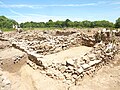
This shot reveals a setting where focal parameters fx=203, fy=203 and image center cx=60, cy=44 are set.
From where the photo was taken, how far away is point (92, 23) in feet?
188

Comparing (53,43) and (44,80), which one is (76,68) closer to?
(44,80)

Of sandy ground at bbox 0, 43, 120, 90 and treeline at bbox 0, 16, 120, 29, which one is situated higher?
treeline at bbox 0, 16, 120, 29

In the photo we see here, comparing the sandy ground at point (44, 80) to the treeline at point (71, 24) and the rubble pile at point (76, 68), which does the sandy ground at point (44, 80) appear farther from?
the treeline at point (71, 24)

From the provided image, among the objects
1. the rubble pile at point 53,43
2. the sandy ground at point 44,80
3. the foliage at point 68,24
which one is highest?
the foliage at point 68,24

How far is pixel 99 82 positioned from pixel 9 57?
467cm

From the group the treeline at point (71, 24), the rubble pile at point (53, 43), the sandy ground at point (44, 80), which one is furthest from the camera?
the treeline at point (71, 24)

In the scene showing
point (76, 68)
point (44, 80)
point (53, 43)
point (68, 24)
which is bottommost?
point (44, 80)

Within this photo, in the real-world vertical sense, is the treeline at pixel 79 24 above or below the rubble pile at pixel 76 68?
above

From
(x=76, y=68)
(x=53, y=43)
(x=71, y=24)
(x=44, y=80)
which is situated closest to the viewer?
(x=44, y=80)

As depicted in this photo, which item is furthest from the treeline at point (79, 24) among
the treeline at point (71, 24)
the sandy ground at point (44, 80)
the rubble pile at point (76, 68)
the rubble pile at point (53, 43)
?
the sandy ground at point (44, 80)

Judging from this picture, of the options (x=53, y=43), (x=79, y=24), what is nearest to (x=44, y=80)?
(x=53, y=43)

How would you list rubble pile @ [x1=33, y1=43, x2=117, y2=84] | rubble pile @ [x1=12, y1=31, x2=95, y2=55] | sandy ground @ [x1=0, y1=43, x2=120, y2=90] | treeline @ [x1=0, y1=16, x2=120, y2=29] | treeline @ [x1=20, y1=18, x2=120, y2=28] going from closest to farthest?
sandy ground @ [x1=0, y1=43, x2=120, y2=90] → rubble pile @ [x1=33, y1=43, x2=117, y2=84] → rubble pile @ [x1=12, y1=31, x2=95, y2=55] → treeline @ [x1=20, y1=18, x2=120, y2=28] → treeline @ [x1=0, y1=16, x2=120, y2=29]

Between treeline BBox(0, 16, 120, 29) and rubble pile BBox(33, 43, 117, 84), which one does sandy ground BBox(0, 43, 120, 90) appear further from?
treeline BBox(0, 16, 120, 29)

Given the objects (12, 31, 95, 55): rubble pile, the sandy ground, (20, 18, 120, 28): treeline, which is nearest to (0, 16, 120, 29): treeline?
(20, 18, 120, 28): treeline
